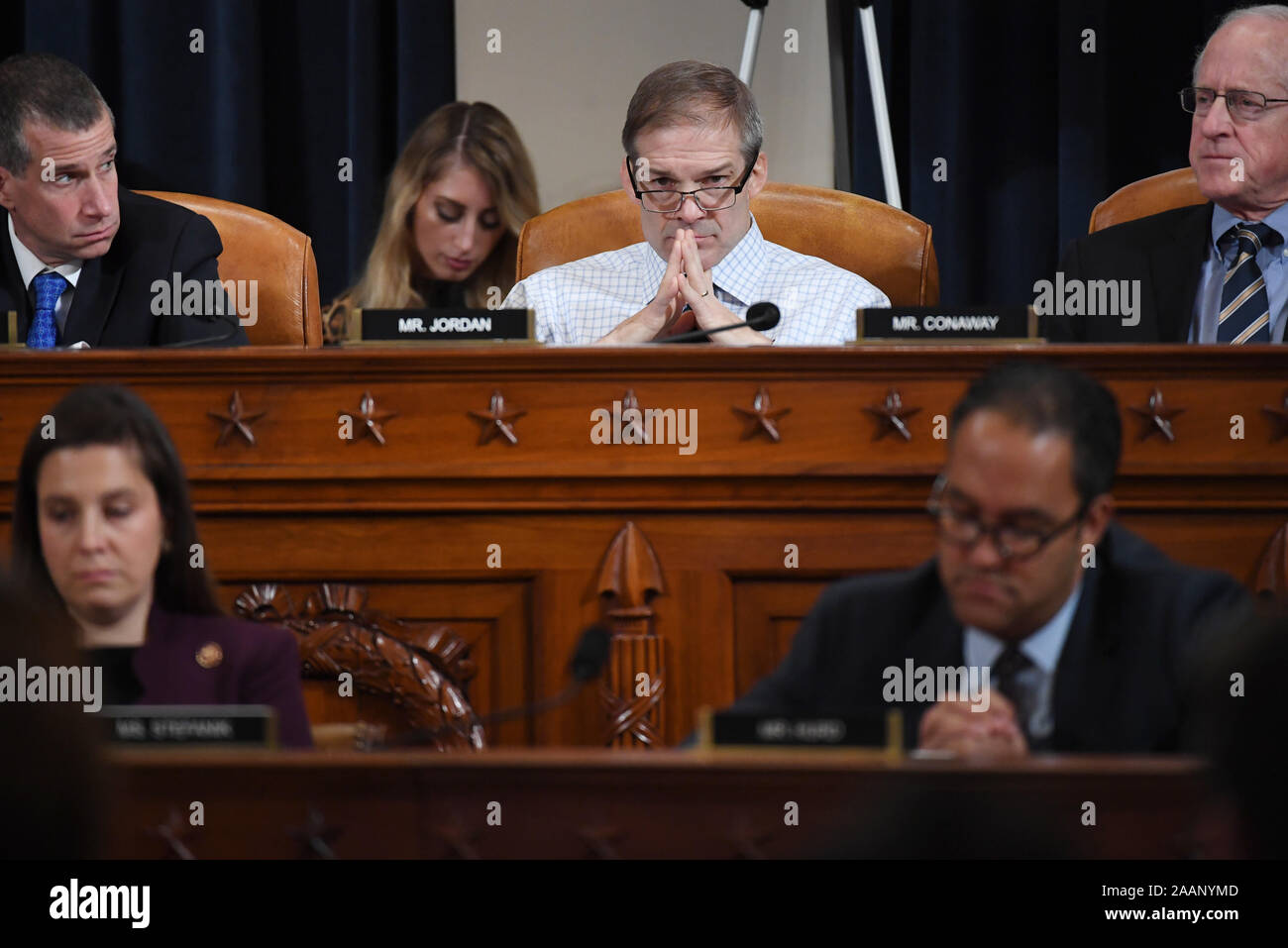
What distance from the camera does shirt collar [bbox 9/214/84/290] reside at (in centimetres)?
287

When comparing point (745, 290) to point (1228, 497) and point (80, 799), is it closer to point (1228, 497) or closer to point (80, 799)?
point (1228, 497)

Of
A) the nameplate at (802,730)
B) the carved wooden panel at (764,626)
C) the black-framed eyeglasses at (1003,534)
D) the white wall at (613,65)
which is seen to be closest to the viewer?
the nameplate at (802,730)

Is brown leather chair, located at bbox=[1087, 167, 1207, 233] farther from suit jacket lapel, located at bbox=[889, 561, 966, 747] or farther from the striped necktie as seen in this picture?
suit jacket lapel, located at bbox=[889, 561, 966, 747]

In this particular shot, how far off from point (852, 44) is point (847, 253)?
3.68 feet

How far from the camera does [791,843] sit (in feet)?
4.49

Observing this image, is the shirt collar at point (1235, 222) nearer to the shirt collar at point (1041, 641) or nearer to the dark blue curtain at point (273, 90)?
the shirt collar at point (1041, 641)

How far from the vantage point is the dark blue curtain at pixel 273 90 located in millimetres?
4109

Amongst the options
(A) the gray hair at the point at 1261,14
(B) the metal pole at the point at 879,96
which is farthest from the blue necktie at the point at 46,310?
(A) the gray hair at the point at 1261,14

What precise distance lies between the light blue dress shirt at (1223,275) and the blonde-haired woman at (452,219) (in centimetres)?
135

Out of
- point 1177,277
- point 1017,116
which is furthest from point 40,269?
point 1017,116

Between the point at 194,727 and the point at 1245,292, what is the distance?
1972mm

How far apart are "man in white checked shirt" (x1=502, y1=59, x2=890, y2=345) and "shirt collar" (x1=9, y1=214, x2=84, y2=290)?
30.0 inches

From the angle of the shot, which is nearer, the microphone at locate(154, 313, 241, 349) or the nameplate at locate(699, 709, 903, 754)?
the nameplate at locate(699, 709, 903, 754)

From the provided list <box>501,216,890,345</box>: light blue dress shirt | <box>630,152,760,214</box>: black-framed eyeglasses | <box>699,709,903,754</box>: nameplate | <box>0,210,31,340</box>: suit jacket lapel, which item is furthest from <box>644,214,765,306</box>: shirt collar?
<box>699,709,903,754</box>: nameplate
